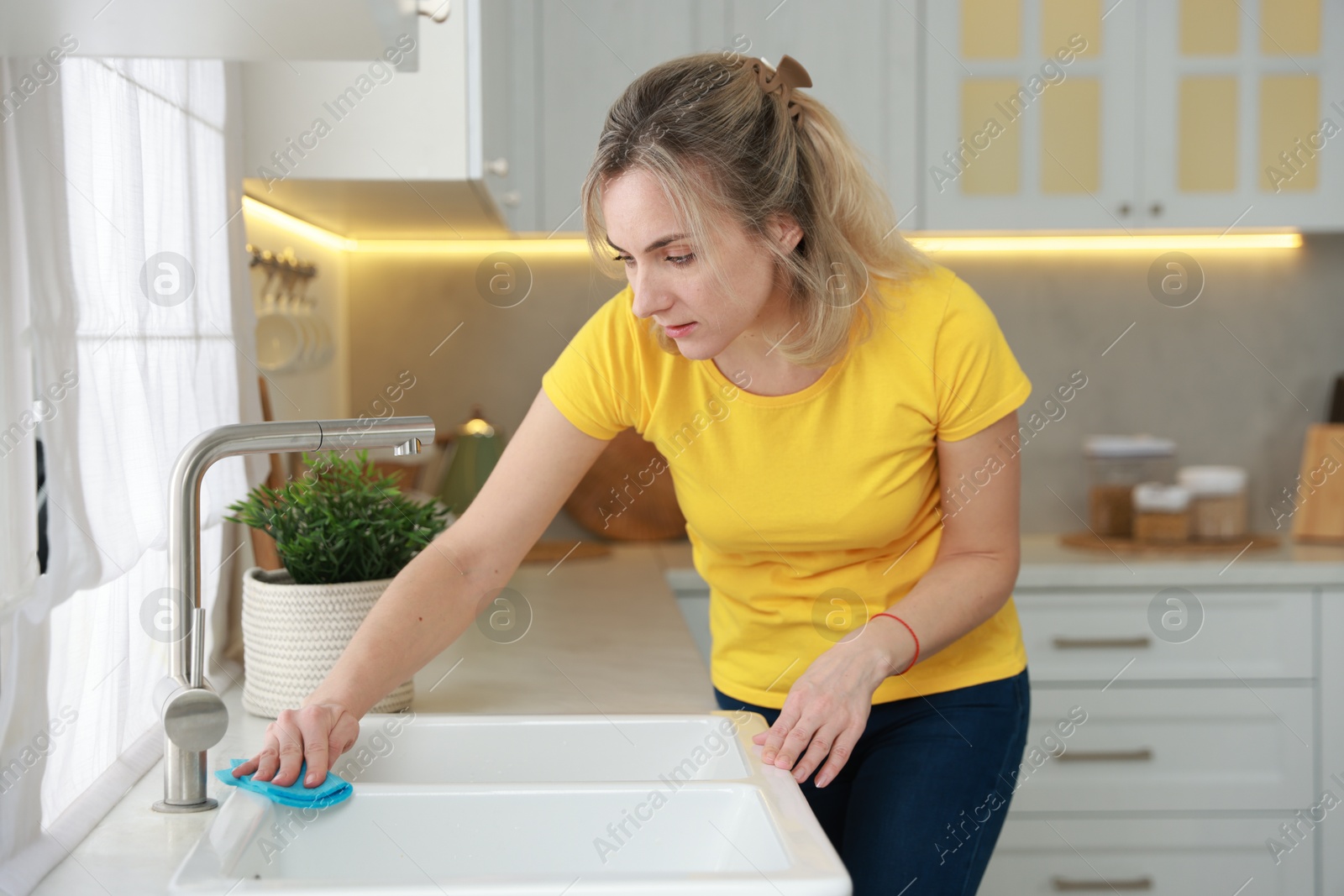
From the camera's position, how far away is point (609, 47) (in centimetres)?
226

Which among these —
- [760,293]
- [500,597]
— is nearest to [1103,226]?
[500,597]

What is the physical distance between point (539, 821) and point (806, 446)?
443 millimetres

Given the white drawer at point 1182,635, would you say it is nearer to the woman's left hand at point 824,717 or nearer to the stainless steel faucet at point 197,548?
the woman's left hand at point 824,717

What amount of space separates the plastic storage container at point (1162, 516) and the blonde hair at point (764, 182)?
4.95ft

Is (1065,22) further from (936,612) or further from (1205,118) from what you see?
(936,612)

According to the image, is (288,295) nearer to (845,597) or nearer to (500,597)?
(500,597)

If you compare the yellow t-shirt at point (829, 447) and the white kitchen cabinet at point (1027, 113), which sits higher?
the white kitchen cabinet at point (1027, 113)

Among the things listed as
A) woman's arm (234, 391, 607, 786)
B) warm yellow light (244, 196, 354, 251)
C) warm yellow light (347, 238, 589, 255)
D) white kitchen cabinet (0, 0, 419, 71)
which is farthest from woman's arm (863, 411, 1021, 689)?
warm yellow light (347, 238, 589, 255)

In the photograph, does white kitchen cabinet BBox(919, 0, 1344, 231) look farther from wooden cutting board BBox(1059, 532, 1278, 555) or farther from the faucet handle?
the faucet handle

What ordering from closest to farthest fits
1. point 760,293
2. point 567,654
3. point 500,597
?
1. point 760,293
2. point 567,654
3. point 500,597

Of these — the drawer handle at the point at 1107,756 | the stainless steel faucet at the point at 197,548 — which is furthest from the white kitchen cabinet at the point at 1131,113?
the stainless steel faucet at the point at 197,548

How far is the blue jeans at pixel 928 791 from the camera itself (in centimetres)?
104

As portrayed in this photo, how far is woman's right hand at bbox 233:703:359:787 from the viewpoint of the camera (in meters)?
0.83

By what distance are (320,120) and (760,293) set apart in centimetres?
76
